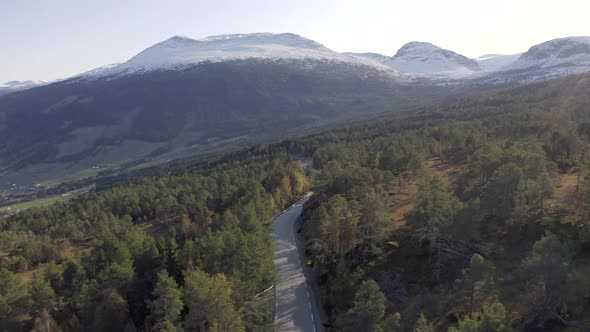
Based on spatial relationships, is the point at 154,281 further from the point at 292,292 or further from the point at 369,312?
the point at 369,312

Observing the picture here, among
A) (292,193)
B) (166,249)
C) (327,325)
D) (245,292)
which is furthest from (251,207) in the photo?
(292,193)

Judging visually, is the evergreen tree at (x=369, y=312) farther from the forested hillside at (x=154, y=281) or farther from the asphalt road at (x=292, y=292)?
the forested hillside at (x=154, y=281)

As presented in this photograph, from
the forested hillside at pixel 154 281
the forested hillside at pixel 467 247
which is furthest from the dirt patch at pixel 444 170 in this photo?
the forested hillside at pixel 154 281

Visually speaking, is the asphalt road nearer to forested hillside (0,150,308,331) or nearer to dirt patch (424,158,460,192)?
forested hillside (0,150,308,331)

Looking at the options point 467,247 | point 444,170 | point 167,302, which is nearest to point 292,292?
point 167,302

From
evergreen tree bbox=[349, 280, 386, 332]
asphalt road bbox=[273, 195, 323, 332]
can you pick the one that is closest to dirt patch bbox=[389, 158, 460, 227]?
asphalt road bbox=[273, 195, 323, 332]

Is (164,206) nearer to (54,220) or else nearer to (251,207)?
(54,220)

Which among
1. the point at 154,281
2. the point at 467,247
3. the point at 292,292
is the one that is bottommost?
the point at 292,292

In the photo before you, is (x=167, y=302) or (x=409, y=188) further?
Answer: (x=409, y=188)
